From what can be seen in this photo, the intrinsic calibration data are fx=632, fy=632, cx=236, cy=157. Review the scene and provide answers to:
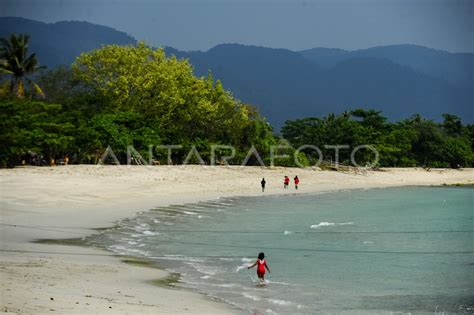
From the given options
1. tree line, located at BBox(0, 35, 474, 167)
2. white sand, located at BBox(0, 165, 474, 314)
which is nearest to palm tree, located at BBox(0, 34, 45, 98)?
tree line, located at BBox(0, 35, 474, 167)

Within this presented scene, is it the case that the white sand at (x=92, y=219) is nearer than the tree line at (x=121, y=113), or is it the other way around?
the white sand at (x=92, y=219)

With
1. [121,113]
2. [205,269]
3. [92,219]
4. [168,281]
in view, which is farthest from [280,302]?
[121,113]

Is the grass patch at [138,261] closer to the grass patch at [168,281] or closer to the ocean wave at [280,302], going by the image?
the grass patch at [168,281]

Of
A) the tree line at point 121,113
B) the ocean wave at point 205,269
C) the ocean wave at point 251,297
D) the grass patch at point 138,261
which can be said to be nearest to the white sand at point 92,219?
the grass patch at point 138,261

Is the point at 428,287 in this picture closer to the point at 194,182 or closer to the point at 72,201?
the point at 72,201

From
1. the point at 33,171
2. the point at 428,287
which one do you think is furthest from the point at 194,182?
the point at 428,287

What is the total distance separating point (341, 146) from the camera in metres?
88.8

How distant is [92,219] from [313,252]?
439 inches

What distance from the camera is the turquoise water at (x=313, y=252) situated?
17.5 m

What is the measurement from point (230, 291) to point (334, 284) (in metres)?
3.82

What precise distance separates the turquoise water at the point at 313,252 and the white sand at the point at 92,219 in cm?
167

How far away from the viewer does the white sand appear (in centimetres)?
1375

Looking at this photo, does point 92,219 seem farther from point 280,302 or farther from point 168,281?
point 280,302

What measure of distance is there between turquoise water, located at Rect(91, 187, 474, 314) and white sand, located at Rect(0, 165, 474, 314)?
1669 mm
